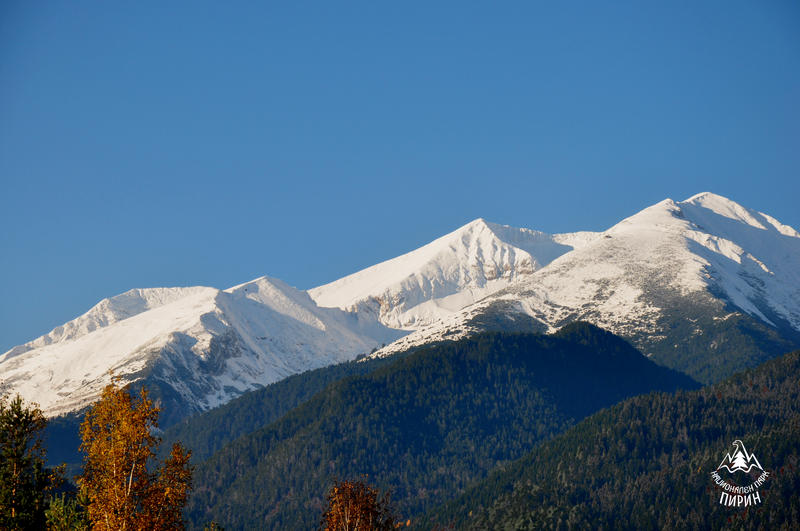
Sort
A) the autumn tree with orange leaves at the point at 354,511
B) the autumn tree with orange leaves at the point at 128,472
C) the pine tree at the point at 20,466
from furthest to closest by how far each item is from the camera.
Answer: the autumn tree with orange leaves at the point at 354,511 → the pine tree at the point at 20,466 → the autumn tree with orange leaves at the point at 128,472

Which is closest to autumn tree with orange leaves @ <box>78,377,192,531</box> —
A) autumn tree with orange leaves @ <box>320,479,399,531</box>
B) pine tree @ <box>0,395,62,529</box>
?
pine tree @ <box>0,395,62,529</box>

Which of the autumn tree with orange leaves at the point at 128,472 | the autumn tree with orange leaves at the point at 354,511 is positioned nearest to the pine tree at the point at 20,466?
the autumn tree with orange leaves at the point at 128,472

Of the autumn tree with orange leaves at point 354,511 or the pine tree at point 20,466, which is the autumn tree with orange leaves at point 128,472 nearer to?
the pine tree at point 20,466

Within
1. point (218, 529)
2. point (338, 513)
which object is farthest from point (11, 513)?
point (218, 529)

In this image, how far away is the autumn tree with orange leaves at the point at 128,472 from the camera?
265 feet

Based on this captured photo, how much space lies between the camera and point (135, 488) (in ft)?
270

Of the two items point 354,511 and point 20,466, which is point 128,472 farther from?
point 354,511

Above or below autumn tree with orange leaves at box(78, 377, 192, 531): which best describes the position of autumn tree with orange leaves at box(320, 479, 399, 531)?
below

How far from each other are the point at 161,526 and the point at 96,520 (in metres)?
5.52

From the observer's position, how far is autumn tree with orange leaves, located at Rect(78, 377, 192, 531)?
8075 cm

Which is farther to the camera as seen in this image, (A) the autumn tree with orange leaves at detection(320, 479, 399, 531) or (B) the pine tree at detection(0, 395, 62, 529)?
(A) the autumn tree with orange leaves at detection(320, 479, 399, 531)

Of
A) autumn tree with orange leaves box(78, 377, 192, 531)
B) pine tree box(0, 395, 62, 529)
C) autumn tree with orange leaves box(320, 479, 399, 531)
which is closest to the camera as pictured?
autumn tree with orange leaves box(78, 377, 192, 531)

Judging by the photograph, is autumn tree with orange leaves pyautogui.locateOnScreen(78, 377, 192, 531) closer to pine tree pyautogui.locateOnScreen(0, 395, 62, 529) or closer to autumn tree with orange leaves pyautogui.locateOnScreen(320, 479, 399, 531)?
pine tree pyautogui.locateOnScreen(0, 395, 62, 529)

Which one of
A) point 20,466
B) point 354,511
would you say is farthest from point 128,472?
point 354,511
